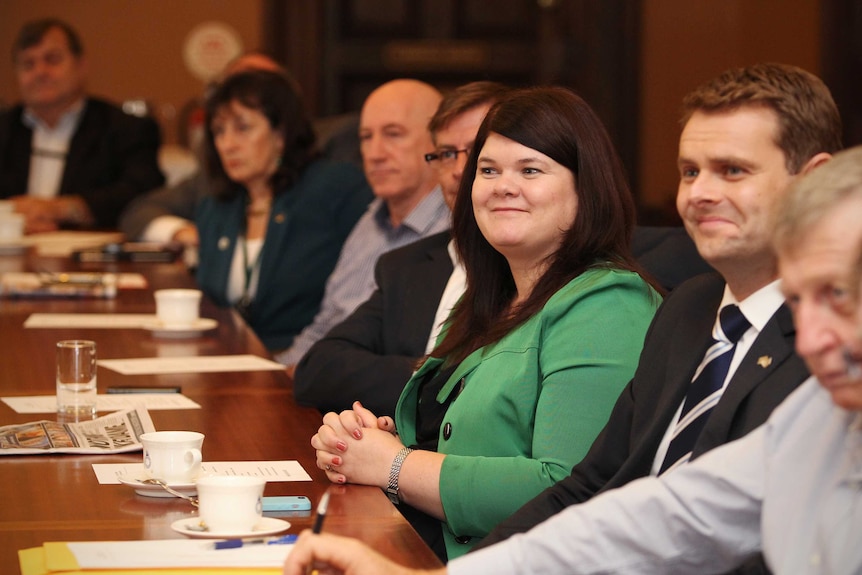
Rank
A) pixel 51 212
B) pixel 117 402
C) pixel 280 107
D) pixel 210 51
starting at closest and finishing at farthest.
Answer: pixel 117 402 < pixel 280 107 < pixel 51 212 < pixel 210 51

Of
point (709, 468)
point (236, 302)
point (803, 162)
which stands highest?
point (803, 162)

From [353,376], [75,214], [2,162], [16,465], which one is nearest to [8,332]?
[353,376]

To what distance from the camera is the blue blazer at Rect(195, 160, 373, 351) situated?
4082 millimetres

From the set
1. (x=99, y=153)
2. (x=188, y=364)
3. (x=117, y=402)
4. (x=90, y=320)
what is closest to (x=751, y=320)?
(x=117, y=402)

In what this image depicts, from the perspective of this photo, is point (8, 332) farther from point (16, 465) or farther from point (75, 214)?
point (75, 214)

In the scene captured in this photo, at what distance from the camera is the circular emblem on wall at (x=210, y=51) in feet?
23.1

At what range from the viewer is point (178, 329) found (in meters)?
3.11

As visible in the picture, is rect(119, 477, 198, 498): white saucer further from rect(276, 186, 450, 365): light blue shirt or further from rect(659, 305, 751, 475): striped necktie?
rect(276, 186, 450, 365): light blue shirt

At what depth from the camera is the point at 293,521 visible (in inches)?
62.7

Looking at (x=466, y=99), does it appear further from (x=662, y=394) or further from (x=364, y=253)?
(x=662, y=394)

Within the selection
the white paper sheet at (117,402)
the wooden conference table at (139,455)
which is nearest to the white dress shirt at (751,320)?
the wooden conference table at (139,455)

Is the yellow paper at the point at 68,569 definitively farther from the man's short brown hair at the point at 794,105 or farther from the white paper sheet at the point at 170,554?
the man's short brown hair at the point at 794,105

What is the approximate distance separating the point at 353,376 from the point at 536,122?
744mm

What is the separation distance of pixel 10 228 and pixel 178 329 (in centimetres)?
Result: 213
